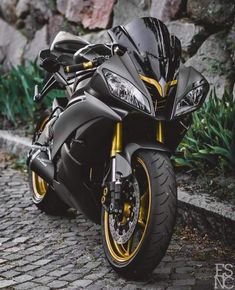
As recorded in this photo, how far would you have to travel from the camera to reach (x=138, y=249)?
3.35 m

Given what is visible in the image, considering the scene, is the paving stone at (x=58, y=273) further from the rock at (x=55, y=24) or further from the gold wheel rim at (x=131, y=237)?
the rock at (x=55, y=24)

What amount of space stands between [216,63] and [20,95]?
239cm

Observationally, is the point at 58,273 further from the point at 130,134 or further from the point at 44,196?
the point at 44,196

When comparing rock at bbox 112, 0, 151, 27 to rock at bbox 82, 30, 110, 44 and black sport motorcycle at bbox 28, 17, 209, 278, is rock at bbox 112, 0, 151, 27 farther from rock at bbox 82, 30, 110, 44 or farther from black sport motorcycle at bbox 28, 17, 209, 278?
black sport motorcycle at bbox 28, 17, 209, 278

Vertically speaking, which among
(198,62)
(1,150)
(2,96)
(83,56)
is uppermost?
(83,56)

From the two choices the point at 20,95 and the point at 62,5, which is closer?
the point at 20,95

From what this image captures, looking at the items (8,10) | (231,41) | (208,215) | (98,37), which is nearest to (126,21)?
(98,37)

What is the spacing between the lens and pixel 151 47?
340 cm

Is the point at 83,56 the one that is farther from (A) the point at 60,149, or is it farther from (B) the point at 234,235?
(B) the point at 234,235

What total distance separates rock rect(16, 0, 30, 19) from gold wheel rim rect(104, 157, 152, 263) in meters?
4.97

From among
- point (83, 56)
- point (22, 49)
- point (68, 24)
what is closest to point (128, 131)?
point (83, 56)

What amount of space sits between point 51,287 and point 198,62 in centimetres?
275

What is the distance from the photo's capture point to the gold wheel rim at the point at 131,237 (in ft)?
11.1

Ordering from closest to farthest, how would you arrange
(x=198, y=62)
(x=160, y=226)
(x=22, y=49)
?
(x=160, y=226)
(x=198, y=62)
(x=22, y=49)
